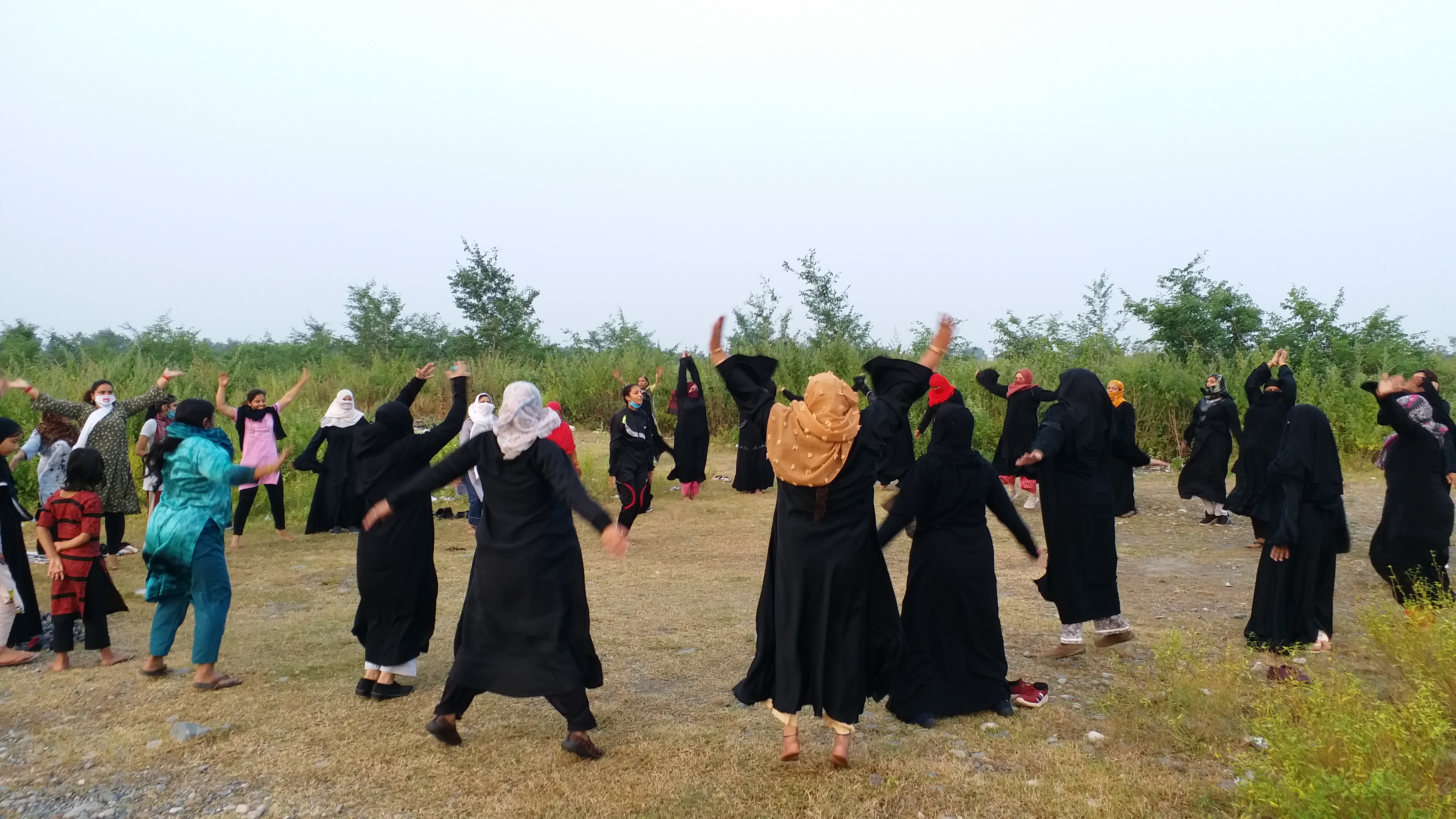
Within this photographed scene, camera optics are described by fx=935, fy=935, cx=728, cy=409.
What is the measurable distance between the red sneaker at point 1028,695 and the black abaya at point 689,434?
7.30m

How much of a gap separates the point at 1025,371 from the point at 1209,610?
4.02m

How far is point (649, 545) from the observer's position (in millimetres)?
9320

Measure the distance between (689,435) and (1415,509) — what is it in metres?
7.66

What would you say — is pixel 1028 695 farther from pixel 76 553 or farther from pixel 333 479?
pixel 333 479

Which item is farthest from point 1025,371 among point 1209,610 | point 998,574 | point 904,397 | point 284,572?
point 284,572

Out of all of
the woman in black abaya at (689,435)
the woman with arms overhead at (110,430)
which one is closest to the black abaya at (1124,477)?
the woman in black abaya at (689,435)

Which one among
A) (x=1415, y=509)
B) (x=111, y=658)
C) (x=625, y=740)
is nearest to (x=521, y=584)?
(x=625, y=740)

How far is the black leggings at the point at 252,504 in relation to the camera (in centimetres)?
898

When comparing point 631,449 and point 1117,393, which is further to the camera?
point 1117,393

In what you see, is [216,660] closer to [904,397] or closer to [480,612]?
[480,612]

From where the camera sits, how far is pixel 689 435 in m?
11.8

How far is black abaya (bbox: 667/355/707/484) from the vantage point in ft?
38.5

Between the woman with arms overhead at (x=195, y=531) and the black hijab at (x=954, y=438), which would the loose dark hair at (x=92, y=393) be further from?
the black hijab at (x=954, y=438)


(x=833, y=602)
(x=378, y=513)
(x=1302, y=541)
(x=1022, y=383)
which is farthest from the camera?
(x=1022, y=383)
